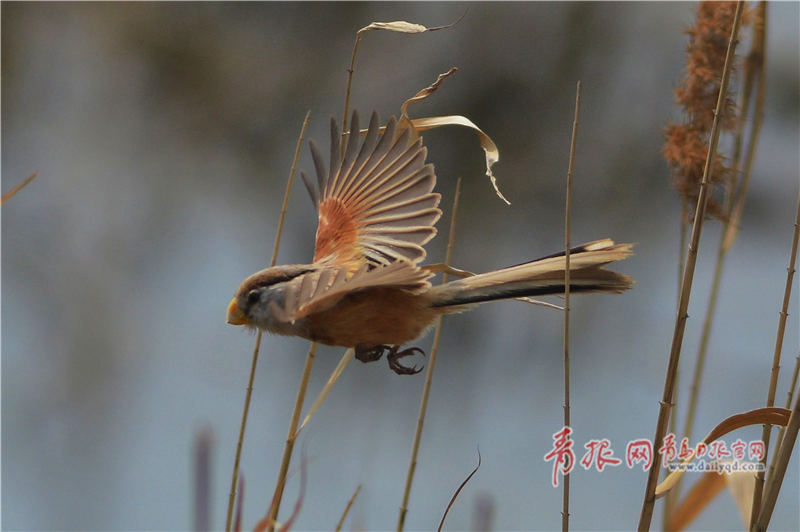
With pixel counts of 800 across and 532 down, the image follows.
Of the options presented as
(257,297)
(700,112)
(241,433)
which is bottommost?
(241,433)

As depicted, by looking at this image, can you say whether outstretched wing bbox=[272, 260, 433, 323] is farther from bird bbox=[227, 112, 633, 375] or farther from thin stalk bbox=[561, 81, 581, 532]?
thin stalk bbox=[561, 81, 581, 532]

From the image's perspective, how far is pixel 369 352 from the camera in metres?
1.18

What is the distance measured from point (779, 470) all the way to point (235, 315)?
0.73 metres

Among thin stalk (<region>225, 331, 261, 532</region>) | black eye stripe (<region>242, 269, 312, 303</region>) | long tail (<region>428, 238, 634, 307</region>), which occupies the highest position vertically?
long tail (<region>428, 238, 634, 307</region>)

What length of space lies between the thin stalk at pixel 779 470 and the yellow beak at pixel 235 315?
703 millimetres

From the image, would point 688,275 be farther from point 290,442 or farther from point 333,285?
point 290,442

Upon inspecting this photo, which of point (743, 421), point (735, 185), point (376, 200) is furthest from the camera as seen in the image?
point (735, 185)

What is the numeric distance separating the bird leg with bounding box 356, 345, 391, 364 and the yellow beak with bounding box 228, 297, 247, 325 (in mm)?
166

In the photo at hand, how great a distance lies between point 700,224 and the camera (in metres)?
1.00

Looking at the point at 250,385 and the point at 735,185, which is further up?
the point at 735,185

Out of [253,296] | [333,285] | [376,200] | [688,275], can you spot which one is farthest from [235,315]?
[688,275]

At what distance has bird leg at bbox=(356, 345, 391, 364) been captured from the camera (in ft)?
3.80

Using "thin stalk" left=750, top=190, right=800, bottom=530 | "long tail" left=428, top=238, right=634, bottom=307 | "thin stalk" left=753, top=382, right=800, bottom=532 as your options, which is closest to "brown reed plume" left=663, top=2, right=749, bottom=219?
"thin stalk" left=750, top=190, right=800, bottom=530

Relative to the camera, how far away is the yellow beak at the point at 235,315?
110 cm
